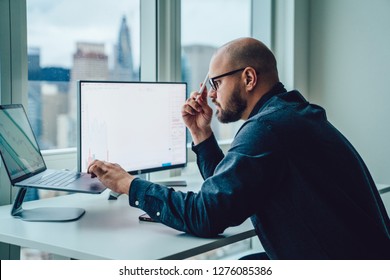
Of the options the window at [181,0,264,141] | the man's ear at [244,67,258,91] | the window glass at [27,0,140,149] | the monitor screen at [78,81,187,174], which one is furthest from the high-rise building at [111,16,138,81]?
the man's ear at [244,67,258,91]

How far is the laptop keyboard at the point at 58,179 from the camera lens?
1.68 meters

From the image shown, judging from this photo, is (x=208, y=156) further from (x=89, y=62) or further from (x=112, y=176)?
(x=89, y=62)

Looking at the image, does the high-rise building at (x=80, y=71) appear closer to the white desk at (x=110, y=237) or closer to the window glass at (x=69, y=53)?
the window glass at (x=69, y=53)

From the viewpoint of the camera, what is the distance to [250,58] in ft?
5.41

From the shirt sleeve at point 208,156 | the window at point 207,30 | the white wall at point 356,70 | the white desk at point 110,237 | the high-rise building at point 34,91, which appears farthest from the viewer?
the white wall at point 356,70

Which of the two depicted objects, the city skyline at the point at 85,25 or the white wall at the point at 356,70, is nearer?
the city skyline at the point at 85,25

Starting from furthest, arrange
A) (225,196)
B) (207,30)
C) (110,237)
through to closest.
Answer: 1. (207,30)
2. (110,237)
3. (225,196)

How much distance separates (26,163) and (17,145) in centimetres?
7

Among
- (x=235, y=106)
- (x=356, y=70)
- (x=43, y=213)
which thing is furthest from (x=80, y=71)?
(x=356, y=70)

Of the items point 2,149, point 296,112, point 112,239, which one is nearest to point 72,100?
point 2,149

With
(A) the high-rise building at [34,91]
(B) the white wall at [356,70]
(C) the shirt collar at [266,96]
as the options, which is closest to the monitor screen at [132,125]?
(A) the high-rise building at [34,91]

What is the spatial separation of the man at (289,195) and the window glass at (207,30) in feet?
4.53

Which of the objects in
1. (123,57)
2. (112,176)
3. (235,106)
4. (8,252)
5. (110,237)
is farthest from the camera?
(123,57)
